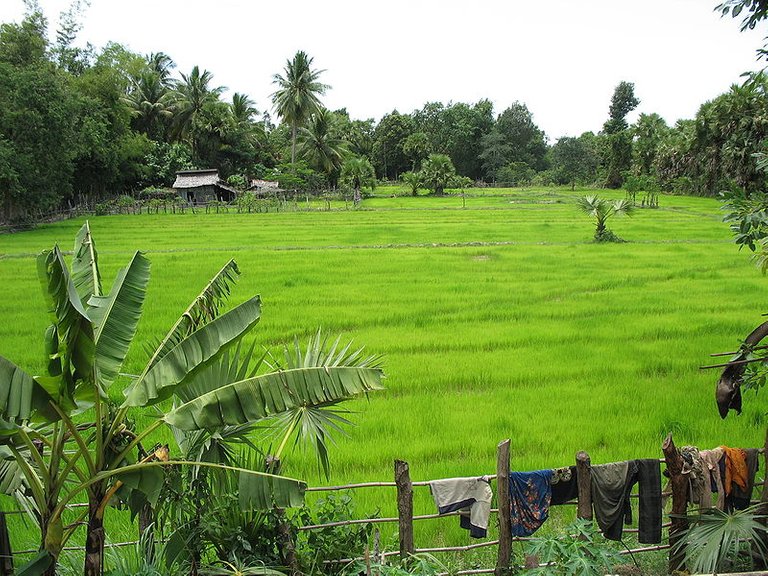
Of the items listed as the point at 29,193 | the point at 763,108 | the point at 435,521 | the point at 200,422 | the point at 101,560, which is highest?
the point at 763,108

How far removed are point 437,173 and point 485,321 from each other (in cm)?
3748

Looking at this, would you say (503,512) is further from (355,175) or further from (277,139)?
(277,139)

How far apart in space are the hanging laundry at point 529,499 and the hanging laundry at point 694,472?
1.01 meters

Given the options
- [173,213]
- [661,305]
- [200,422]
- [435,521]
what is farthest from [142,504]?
[173,213]

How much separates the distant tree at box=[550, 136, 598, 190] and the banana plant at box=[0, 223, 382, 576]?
58.0m

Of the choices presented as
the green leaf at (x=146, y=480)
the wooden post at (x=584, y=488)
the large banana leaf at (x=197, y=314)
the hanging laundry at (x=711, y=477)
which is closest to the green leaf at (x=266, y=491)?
the green leaf at (x=146, y=480)

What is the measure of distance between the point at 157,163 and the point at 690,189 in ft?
131

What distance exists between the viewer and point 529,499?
4754 millimetres

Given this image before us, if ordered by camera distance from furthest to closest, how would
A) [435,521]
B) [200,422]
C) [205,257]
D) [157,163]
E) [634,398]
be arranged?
[157,163] → [205,257] → [634,398] → [435,521] → [200,422]

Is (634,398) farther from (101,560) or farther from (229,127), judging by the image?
(229,127)

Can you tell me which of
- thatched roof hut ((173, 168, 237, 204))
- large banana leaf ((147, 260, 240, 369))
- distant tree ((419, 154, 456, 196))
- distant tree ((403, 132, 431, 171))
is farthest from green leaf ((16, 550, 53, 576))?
distant tree ((403, 132, 431, 171))

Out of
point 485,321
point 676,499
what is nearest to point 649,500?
point 676,499

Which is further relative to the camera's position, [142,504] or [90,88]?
[90,88]

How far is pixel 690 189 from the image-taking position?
47250mm
